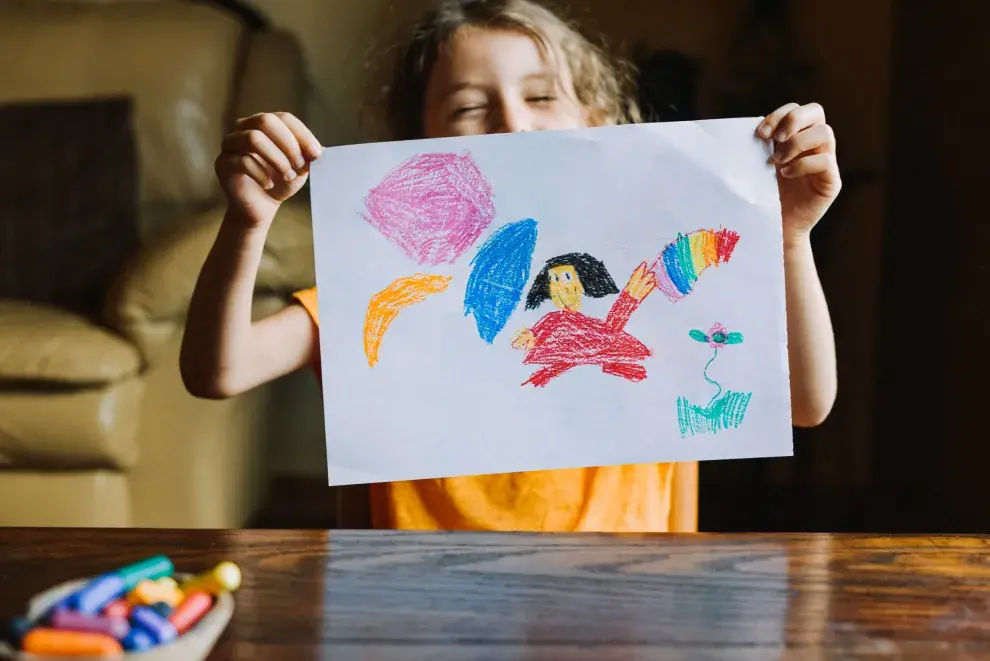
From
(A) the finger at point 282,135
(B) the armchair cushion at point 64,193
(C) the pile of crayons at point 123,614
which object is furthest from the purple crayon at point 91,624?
(B) the armchair cushion at point 64,193

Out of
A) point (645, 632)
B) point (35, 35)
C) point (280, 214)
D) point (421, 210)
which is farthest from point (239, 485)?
point (645, 632)

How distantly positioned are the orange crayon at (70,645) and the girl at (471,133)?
1.39 feet

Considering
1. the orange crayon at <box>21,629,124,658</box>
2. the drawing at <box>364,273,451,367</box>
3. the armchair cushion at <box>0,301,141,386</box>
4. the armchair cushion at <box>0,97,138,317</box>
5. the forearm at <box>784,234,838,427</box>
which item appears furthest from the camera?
the armchair cushion at <box>0,97,138,317</box>

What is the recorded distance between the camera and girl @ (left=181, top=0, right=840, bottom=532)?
28.4 inches

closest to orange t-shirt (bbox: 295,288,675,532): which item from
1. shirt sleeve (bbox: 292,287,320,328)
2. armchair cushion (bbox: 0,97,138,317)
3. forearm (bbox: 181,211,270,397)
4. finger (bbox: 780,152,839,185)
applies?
shirt sleeve (bbox: 292,287,320,328)

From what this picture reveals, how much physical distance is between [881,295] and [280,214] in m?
1.09

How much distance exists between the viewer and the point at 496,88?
866mm

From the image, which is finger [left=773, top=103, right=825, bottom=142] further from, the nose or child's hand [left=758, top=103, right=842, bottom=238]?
the nose

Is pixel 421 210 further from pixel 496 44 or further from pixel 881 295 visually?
pixel 881 295

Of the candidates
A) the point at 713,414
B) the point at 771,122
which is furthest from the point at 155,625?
the point at 771,122

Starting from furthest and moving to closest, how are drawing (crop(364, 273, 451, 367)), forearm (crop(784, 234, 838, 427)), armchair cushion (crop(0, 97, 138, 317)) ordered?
1. armchair cushion (crop(0, 97, 138, 317))
2. forearm (crop(784, 234, 838, 427))
3. drawing (crop(364, 273, 451, 367))

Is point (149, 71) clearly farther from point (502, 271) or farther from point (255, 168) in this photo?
point (502, 271)

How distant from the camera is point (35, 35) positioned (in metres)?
1.73

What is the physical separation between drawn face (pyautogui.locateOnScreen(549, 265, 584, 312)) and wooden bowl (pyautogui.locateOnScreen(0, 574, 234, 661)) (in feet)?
1.21
